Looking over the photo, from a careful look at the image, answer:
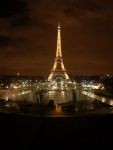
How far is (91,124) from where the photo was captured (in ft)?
43.9

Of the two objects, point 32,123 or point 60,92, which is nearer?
point 32,123

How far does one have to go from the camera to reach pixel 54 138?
1104 cm

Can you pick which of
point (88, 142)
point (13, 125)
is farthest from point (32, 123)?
point (88, 142)

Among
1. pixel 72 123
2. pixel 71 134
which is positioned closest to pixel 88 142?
pixel 71 134

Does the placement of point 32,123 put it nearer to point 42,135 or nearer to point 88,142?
point 42,135

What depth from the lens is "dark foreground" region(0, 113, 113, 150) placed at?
395 inches

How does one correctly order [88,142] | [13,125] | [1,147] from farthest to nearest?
[13,125]
[88,142]
[1,147]

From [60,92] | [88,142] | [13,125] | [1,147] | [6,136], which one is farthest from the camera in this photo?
[60,92]

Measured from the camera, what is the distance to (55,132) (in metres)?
12.0

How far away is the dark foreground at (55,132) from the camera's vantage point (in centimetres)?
1002

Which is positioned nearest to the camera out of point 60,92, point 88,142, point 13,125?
point 88,142

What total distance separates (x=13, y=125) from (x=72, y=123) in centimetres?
201

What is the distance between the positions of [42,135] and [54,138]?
43 cm

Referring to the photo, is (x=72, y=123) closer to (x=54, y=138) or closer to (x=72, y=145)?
(x=54, y=138)
